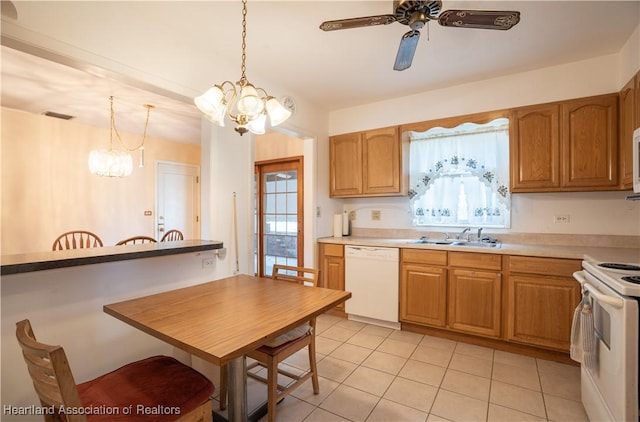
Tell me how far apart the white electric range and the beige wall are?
17.7ft

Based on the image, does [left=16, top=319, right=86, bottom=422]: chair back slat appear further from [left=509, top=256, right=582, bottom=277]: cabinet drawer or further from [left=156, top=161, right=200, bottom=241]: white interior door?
[left=156, top=161, right=200, bottom=241]: white interior door

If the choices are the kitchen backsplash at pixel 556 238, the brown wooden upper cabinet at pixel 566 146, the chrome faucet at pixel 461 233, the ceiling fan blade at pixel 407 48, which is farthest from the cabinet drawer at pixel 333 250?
the ceiling fan blade at pixel 407 48

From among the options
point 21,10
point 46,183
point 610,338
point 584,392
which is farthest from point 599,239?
point 46,183

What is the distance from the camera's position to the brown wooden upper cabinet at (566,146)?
8.07ft

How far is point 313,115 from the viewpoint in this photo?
363 centimetres

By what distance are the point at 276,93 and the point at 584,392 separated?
11.2 ft

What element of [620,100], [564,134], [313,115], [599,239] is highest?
[313,115]

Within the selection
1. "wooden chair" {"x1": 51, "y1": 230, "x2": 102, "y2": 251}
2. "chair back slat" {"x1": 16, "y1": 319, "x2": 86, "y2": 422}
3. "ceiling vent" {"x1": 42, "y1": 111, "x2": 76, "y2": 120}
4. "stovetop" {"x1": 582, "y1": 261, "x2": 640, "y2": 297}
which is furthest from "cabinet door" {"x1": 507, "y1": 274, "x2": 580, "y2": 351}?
"ceiling vent" {"x1": 42, "y1": 111, "x2": 76, "y2": 120}

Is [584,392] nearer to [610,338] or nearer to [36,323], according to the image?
[610,338]

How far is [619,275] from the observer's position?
154cm

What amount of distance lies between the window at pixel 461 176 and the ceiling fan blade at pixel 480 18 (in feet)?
5.25

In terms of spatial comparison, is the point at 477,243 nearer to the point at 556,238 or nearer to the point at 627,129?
the point at 556,238

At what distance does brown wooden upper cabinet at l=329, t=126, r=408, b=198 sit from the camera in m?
3.41

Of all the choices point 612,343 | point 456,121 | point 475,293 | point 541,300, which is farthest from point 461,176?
point 612,343
